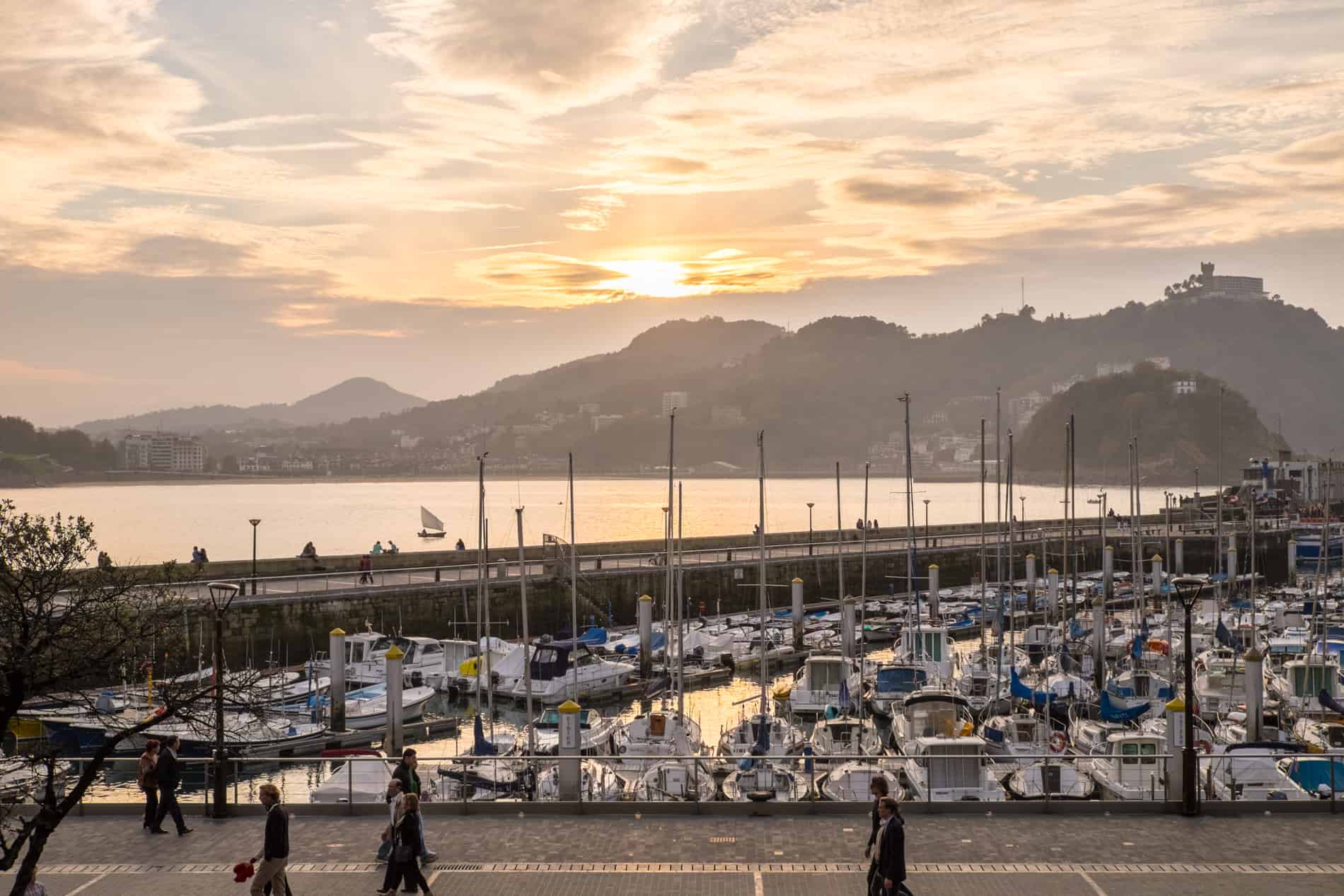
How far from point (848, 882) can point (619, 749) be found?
51.8ft

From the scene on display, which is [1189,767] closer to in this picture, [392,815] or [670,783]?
[670,783]

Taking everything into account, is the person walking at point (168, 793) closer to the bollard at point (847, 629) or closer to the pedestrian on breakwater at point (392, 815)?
the pedestrian on breakwater at point (392, 815)

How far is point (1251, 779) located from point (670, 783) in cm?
912

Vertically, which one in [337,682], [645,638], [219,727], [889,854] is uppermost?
[219,727]

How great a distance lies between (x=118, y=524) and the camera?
155 m

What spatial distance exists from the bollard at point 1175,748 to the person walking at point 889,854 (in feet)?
20.7

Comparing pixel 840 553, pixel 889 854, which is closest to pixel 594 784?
pixel 889 854

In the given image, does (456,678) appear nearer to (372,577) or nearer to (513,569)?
(372,577)

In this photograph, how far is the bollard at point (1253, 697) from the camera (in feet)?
88.6

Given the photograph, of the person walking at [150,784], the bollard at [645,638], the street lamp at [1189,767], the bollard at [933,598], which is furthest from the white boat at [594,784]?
the bollard at [933,598]

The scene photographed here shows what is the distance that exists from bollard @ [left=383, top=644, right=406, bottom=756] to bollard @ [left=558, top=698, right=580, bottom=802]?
1115 cm

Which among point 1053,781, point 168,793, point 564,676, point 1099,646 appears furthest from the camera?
point 1099,646

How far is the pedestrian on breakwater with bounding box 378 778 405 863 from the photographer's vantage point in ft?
43.3

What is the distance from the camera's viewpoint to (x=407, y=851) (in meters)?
12.9
